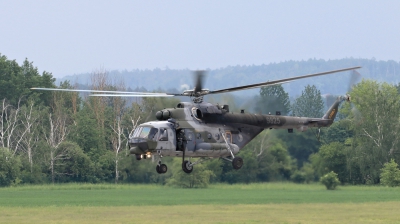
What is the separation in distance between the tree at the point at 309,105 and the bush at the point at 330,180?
436cm

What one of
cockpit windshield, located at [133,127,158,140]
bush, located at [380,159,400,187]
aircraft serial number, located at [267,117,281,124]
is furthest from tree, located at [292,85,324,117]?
cockpit windshield, located at [133,127,158,140]

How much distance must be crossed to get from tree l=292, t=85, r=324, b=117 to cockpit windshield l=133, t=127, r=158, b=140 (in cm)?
2516

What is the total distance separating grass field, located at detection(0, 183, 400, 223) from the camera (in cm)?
4938

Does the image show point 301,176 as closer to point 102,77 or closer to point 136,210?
point 136,210

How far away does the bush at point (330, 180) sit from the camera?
65.1 metres

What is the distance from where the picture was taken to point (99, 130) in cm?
8225

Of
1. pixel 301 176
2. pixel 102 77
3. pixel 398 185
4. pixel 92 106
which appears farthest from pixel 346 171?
pixel 102 77

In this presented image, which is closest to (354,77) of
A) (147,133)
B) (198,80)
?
(198,80)

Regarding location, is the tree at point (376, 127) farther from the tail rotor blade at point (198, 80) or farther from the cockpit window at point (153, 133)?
the cockpit window at point (153, 133)

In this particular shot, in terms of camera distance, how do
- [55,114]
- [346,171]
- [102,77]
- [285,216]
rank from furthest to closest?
[102,77], [55,114], [346,171], [285,216]

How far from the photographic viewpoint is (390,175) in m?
73.8

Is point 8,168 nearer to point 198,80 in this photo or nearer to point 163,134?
point 163,134

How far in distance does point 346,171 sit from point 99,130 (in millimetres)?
22472

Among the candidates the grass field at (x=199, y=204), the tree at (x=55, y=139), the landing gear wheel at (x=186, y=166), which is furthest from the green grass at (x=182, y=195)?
the landing gear wheel at (x=186, y=166)
